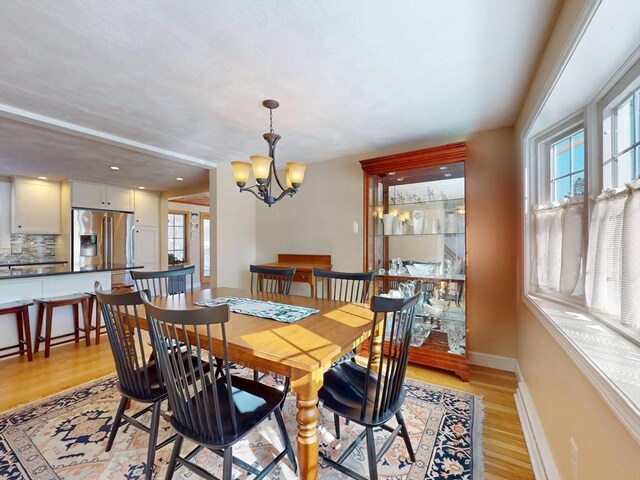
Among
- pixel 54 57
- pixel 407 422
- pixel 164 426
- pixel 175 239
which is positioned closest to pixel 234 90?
pixel 54 57

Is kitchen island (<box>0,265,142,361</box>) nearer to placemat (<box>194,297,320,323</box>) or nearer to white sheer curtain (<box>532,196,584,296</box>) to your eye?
placemat (<box>194,297,320,323</box>)

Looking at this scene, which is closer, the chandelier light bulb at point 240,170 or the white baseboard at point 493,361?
the chandelier light bulb at point 240,170

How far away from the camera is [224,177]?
3.93 metres

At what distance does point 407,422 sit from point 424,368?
0.92 meters

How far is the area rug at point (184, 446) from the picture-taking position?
5.05 ft

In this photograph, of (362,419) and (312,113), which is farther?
(312,113)

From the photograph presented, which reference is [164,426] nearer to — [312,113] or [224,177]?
[312,113]

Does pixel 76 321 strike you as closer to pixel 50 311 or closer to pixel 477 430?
pixel 50 311

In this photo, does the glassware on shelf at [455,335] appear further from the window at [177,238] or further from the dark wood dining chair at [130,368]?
the window at [177,238]

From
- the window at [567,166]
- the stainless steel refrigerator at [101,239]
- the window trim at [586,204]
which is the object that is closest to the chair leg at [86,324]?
the stainless steel refrigerator at [101,239]

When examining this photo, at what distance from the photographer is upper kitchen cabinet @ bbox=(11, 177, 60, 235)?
185 inches

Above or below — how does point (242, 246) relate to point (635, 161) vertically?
below

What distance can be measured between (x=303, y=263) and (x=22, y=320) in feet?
10.0

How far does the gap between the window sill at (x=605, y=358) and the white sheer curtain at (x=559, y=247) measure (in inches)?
8.2
